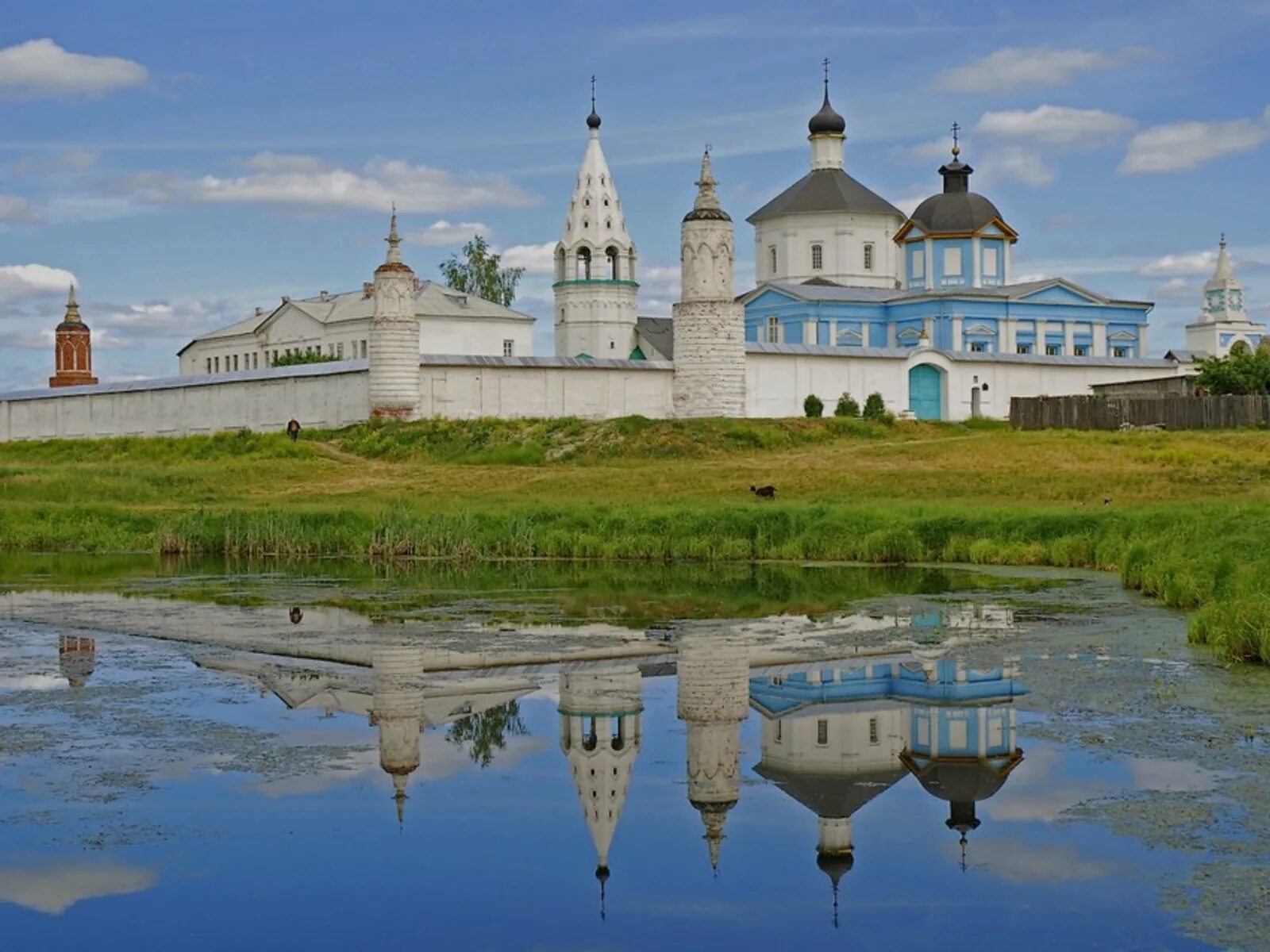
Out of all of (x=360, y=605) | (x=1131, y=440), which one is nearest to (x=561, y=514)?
(x=360, y=605)

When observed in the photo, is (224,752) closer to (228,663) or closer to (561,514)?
(228,663)

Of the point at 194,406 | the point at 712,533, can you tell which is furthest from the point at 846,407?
the point at 712,533

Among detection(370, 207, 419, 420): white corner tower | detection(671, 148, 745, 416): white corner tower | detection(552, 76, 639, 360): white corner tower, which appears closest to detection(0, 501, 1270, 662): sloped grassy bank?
detection(370, 207, 419, 420): white corner tower

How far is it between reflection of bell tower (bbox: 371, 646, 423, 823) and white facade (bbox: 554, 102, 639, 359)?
1717 inches

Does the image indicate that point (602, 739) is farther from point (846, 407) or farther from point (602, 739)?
point (846, 407)

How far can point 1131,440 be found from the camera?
33562 mm

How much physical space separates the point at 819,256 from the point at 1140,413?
21514 millimetres

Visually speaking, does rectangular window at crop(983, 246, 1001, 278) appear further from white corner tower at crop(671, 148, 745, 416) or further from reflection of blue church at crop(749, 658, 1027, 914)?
reflection of blue church at crop(749, 658, 1027, 914)

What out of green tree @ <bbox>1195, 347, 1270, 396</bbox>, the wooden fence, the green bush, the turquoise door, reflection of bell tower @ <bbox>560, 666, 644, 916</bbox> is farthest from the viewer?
the turquoise door

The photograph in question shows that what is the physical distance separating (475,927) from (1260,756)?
4557 millimetres

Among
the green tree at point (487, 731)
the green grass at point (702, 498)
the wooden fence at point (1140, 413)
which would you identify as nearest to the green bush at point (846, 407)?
the green grass at point (702, 498)

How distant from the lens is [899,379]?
45562mm

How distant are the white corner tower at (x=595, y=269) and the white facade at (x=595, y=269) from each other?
0.08 ft

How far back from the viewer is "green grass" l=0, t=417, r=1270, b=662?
20.3 m
